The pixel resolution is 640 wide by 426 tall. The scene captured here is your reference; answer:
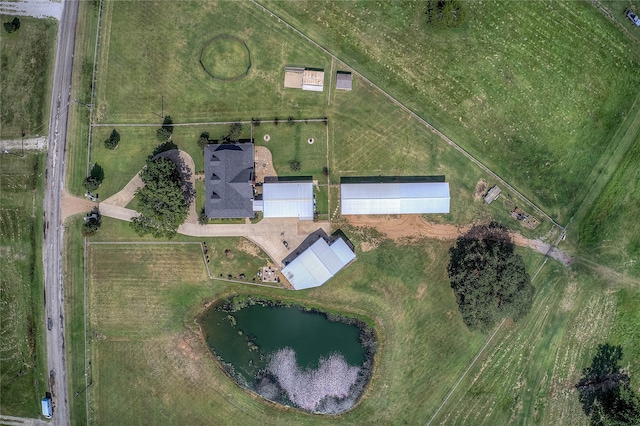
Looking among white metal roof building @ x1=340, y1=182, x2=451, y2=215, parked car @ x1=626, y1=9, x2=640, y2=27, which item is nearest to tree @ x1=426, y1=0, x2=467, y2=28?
white metal roof building @ x1=340, y1=182, x2=451, y2=215

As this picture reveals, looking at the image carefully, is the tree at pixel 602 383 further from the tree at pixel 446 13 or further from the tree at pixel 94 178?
the tree at pixel 94 178

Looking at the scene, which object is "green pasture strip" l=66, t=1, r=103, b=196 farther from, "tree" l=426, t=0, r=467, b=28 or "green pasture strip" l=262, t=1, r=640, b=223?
"tree" l=426, t=0, r=467, b=28

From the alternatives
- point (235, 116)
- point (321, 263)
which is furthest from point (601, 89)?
point (235, 116)

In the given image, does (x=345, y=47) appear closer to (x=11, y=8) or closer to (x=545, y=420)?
(x=11, y=8)

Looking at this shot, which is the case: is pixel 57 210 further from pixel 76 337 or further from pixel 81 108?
pixel 76 337

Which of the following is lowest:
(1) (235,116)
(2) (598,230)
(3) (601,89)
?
(2) (598,230)

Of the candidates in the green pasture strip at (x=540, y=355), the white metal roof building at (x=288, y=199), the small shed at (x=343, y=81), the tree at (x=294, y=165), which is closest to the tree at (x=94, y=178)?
the white metal roof building at (x=288, y=199)
